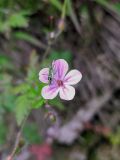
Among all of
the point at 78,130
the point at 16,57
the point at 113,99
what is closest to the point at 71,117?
the point at 78,130

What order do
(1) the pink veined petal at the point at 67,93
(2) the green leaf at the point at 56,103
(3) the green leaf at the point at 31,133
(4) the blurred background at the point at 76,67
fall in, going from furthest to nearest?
1. (4) the blurred background at the point at 76,67
2. (3) the green leaf at the point at 31,133
3. (2) the green leaf at the point at 56,103
4. (1) the pink veined petal at the point at 67,93

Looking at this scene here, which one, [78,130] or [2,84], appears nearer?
[2,84]

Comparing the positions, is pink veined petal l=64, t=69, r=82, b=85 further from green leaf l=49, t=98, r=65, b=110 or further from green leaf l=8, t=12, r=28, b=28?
green leaf l=8, t=12, r=28, b=28

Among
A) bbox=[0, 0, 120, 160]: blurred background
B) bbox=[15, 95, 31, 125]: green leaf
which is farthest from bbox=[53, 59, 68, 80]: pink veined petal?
bbox=[0, 0, 120, 160]: blurred background

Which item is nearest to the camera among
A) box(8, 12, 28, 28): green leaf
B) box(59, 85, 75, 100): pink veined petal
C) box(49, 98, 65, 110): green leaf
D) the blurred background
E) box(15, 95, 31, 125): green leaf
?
box(59, 85, 75, 100): pink veined petal

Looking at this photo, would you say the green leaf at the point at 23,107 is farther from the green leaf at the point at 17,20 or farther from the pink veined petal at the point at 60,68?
the green leaf at the point at 17,20

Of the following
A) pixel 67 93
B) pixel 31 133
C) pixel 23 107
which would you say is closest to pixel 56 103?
pixel 23 107

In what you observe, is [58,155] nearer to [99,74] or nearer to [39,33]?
[99,74]

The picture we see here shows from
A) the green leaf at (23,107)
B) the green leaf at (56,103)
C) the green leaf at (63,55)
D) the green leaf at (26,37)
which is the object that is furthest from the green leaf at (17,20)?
the green leaf at (23,107)
